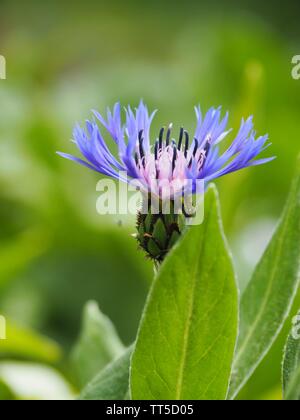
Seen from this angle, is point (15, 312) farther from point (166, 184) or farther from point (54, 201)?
point (166, 184)

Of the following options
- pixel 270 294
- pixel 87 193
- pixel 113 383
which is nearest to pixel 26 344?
pixel 113 383

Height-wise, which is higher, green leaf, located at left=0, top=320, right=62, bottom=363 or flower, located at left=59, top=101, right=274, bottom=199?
flower, located at left=59, top=101, right=274, bottom=199

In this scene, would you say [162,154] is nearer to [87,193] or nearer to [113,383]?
[113,383]

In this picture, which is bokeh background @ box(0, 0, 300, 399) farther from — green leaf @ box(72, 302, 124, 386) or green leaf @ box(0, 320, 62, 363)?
green leaf @ box(72, 302, 124, 386)

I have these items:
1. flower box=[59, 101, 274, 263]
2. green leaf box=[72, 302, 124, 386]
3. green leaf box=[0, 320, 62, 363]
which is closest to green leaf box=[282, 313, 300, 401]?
flower box=[59, 101, 274, 263]
